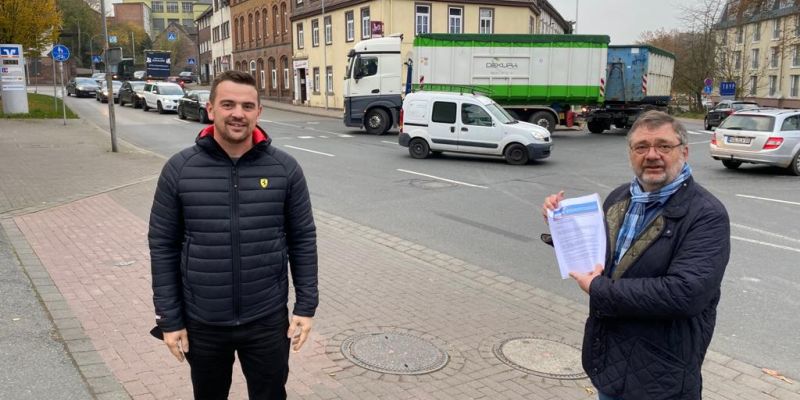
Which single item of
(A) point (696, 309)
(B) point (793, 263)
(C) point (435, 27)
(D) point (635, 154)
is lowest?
(B) point (793, 263)

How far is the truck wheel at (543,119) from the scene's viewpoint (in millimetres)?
22969

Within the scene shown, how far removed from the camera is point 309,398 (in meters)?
3.92

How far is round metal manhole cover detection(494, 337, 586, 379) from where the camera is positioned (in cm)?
446

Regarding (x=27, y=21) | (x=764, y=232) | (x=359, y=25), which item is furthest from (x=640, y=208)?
(x=359, y=25)

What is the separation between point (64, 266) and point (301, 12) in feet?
132

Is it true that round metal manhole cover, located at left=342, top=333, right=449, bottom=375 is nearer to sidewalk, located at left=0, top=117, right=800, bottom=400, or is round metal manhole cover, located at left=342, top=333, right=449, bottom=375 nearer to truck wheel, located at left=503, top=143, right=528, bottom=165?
sidewalk, located at left=0, top=117, right=800, bottom=400

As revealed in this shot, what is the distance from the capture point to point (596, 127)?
86.8ft

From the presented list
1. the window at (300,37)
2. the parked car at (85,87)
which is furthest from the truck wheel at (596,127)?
the parked car at (85,87)

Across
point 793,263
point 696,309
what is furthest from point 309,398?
point 793,263

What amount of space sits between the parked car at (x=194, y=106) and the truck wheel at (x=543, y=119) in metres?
14.3

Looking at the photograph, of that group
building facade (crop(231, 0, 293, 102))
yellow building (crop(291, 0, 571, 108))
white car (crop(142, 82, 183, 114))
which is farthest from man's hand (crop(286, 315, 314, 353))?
building facade (crop(231, 0, 293, 102))

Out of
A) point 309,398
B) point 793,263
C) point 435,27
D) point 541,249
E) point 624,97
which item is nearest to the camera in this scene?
point 309,398

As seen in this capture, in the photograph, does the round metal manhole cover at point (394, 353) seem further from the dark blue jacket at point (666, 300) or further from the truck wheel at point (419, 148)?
the truck wheel at point (419, 148)

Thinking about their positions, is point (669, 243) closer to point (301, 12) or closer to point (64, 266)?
point (64, 266)
